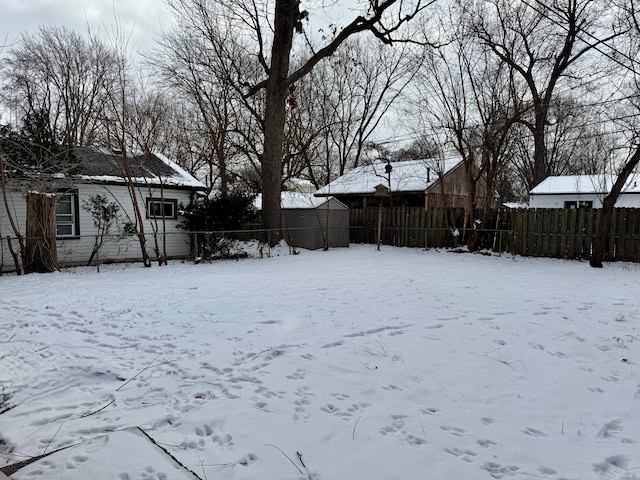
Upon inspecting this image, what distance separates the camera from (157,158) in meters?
15.2

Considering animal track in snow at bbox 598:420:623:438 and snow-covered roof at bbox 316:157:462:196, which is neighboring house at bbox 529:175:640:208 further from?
animal track in snow at bbox 598:420:623:438

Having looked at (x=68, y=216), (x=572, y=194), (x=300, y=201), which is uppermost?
(x=572, y=194)

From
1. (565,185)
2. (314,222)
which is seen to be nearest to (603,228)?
(314,222)

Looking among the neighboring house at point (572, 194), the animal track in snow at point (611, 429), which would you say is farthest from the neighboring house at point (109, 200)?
the neighboring house at point (572, 194)

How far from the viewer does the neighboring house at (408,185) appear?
68.5 feet

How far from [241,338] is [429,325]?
2.46 m

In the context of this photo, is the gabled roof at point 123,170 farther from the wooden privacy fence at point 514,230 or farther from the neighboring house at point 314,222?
the wooden privacy fence at point 514,230

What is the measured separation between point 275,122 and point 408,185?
366 inches

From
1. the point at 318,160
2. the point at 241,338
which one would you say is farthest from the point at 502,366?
the point at 318,160

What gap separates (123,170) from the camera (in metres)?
12.8

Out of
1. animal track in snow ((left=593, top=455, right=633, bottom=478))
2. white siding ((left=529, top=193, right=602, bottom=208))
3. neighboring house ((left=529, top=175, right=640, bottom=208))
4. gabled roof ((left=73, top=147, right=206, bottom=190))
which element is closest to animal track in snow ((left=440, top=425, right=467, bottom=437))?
animal track in snow ((left=593, top=455, right=633, bottom=478))

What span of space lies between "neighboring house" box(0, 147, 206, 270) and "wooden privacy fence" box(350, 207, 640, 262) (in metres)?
8.11

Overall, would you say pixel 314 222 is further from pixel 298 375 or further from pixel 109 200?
pixel 298 375

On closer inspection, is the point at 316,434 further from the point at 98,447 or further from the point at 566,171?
the point at 566,171
